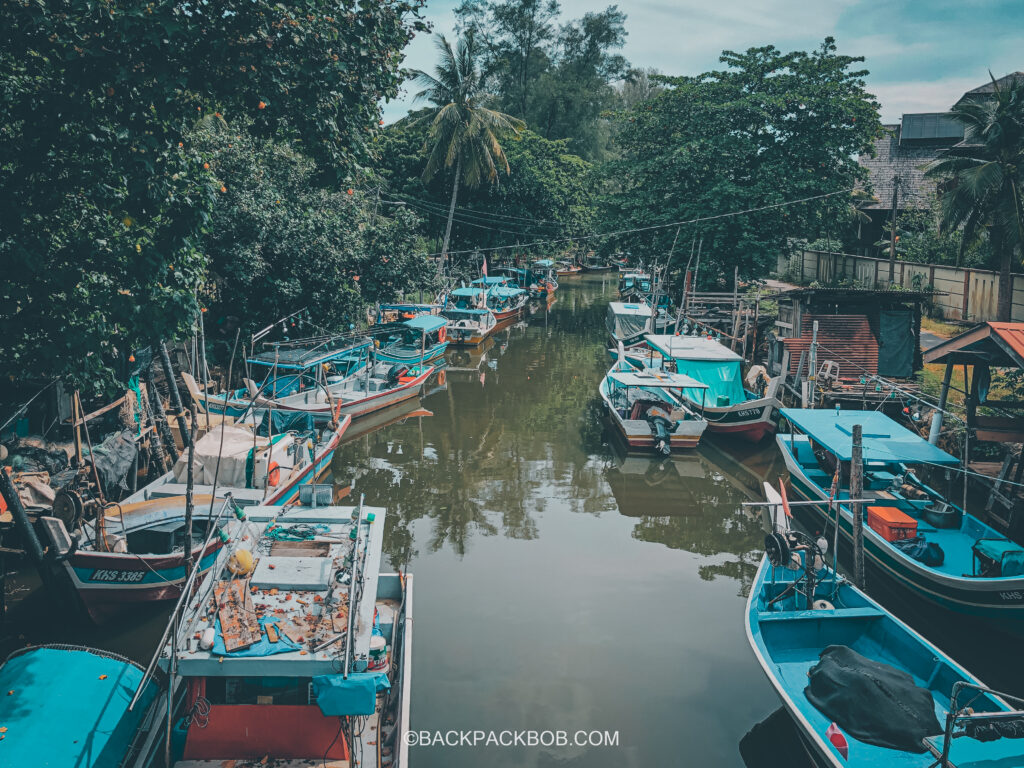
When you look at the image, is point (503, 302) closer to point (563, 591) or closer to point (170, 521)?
point (563, 591)

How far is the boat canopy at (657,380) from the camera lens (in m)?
19.1

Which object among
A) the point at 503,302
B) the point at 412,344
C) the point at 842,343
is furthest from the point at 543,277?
the point at 842,343

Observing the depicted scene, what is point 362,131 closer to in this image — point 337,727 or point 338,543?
point 338,543

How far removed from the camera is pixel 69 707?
22.4ft

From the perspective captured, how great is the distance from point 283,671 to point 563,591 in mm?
6820

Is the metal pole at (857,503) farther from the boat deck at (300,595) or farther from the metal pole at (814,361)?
the metal pole at (814,361)

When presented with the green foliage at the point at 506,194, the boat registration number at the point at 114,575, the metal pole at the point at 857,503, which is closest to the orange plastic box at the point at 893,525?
the metal pole at the point at 857,503

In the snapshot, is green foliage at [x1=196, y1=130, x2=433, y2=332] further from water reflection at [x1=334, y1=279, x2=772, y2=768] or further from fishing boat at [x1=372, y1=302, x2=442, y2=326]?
fishing boat at [x1=372, y1=302, x2=442, y2=326]

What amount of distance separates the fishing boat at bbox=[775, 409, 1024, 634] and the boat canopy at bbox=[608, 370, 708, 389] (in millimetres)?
3721

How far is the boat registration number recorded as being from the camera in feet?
33.3

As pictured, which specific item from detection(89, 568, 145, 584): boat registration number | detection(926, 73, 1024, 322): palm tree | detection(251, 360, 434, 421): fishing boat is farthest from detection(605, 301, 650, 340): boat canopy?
detection(89, 568, 145, 584): boat registration number

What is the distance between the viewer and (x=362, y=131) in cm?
1118

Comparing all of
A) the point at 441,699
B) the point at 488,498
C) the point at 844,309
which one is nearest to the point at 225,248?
the point at 488,498

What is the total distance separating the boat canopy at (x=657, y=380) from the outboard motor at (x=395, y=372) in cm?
735
